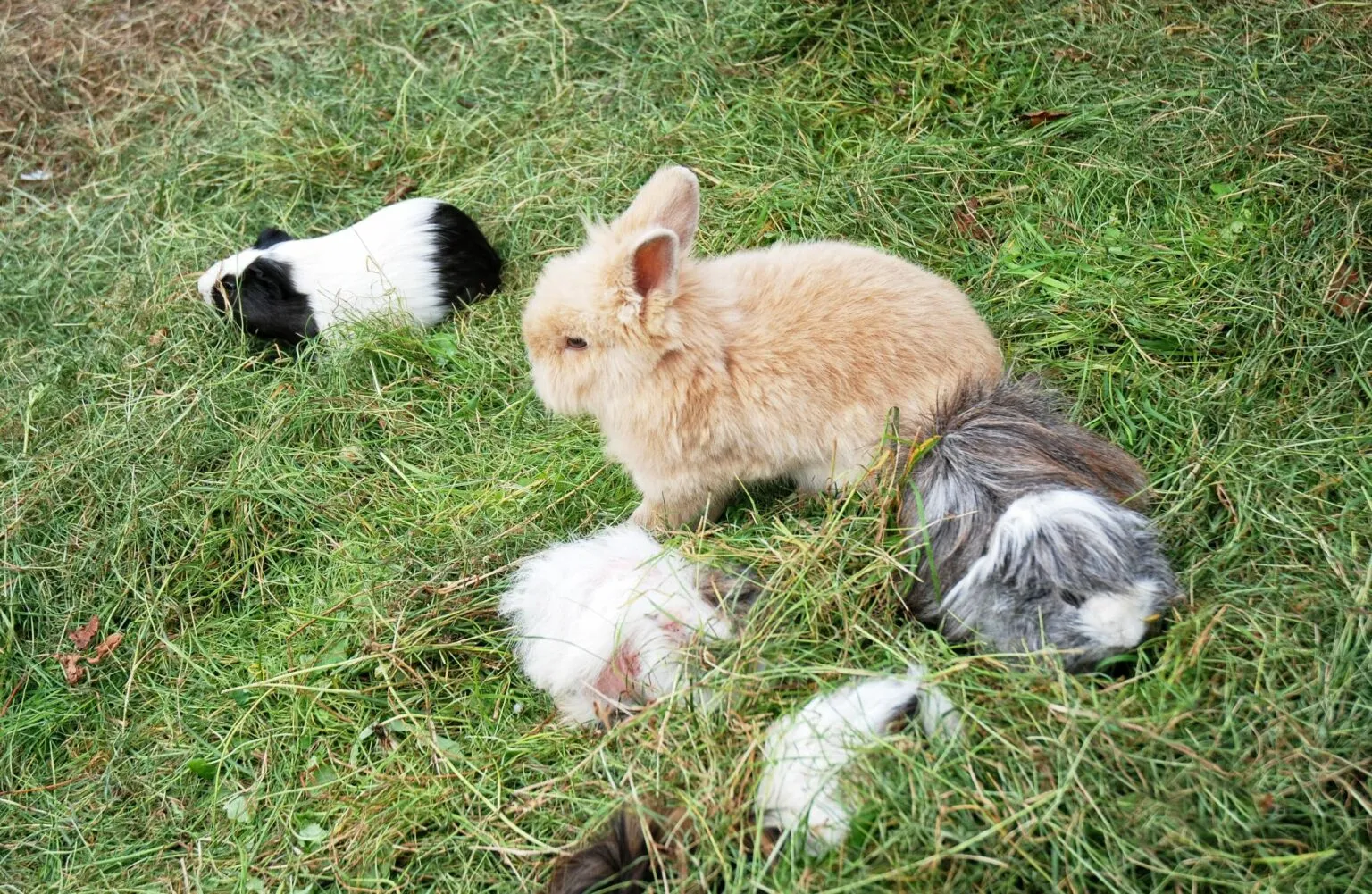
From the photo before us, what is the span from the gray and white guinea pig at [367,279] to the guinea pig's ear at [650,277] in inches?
71.2

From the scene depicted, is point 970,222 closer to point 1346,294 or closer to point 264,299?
point 1346,294

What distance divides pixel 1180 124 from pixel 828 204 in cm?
149

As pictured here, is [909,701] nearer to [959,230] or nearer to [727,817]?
[727,817]

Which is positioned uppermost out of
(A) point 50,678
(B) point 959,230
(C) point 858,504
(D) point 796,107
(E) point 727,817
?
(D) point 796,107

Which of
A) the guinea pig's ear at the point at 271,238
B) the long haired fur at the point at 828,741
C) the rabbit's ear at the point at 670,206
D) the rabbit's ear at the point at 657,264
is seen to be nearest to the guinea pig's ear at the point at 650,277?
the rabbit's ear at the point at 657,264

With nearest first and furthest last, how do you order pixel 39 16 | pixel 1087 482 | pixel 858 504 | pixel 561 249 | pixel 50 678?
pixel 1087 482 → pixel 858 504 → pixel 50 678 → pixel 561 249 → pixel 39 16

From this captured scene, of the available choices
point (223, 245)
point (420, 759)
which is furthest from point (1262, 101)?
point (223, 245)

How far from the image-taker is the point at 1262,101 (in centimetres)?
426

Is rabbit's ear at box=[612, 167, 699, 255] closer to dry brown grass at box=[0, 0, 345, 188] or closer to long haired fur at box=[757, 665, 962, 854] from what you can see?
long haired fur at box=[757, 665, 962, 854]

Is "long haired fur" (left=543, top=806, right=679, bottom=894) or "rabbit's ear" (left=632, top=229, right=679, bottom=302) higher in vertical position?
"rabbit's ear" (left=632, top=229, right=679, bottom=302)

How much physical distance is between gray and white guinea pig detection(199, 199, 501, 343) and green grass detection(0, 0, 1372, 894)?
137mm

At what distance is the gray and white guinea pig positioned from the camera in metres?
4.74

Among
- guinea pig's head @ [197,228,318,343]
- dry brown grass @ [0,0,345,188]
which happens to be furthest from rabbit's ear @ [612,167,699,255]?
dry brown grass @ [0,0,345,188]

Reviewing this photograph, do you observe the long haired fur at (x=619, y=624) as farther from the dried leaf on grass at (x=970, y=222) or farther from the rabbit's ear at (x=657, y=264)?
the dried leaf on grass at (x=970, y=222)
